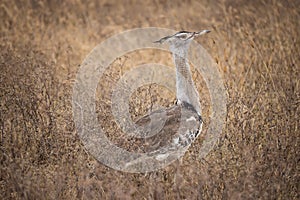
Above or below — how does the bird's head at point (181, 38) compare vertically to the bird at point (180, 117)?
above

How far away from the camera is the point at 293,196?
336 centimetres

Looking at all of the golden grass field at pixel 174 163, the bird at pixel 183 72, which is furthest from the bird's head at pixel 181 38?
the golden grass field at pixel 174 163

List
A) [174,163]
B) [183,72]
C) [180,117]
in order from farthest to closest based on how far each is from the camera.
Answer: [183,72] < [180,117] < [174,163]

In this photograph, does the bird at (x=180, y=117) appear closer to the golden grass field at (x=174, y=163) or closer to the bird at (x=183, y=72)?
the bird at (x=183, y=72)

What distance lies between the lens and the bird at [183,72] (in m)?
3.88

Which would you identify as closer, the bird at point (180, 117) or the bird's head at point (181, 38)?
the bird at point (180, 117)

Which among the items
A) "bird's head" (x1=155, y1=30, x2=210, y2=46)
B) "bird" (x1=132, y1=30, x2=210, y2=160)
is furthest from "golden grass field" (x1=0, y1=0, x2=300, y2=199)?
"bird's head" (x1=155, y1=30, x2=210, y2=46)

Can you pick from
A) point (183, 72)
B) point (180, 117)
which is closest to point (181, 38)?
point (183, 72)

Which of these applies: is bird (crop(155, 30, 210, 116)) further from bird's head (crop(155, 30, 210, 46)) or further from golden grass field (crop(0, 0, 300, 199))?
golden grass field (crop(0, 0, 300, 199))

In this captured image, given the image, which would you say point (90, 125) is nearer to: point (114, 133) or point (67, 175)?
point (114, 133)

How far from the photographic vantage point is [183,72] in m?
4.00

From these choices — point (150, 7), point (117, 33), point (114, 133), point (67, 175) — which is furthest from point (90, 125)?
point (150, 7)

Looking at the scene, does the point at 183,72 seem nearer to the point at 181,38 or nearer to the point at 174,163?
the point at 181,38

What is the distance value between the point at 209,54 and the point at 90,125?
1.78m
